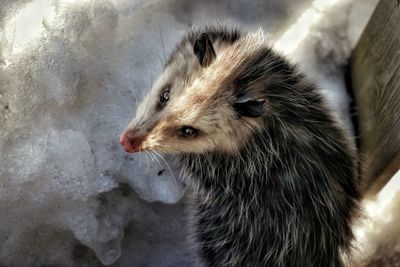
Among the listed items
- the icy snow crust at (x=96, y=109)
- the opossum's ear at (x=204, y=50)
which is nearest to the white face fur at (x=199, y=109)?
the opossum's ear at (x=204, y=50)

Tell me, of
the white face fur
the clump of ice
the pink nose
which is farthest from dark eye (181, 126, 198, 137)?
the clump of ice

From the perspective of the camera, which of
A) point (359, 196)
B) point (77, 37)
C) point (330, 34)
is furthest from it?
point (330, 34)

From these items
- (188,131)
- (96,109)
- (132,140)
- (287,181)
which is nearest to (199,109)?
(188,131)

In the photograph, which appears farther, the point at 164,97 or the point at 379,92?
the point at 379,92

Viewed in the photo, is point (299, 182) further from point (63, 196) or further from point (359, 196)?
point (63, 196)

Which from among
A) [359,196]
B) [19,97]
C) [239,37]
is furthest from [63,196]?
[359,196]

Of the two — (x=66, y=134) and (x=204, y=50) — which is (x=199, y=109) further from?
(x=66, y=134)

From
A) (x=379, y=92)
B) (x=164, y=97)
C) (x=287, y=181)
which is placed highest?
(x=379, y=92)

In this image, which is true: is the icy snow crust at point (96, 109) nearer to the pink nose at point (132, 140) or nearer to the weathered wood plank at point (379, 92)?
the weathered wood plank at point (379, 92)
